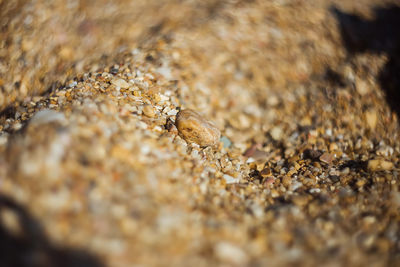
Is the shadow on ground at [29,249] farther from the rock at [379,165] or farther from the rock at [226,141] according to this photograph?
the rock at [379,165]

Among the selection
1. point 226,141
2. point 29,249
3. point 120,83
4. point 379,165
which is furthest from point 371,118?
point 29,249

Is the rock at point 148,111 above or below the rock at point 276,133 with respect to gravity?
above

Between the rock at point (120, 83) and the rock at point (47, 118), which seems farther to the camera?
the rock at point (120, 83)

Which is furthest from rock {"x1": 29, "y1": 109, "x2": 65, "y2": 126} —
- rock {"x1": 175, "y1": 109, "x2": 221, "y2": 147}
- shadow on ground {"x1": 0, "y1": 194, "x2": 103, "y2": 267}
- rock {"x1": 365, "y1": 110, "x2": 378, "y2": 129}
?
rock {"x1": 365, "y1": 110, "x2": 378, "y2": 129}

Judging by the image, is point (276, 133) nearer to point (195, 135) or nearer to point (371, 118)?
point (195, 135)

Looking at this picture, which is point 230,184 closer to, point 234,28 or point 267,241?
point 267,241


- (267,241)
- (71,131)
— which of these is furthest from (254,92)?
(71,131)

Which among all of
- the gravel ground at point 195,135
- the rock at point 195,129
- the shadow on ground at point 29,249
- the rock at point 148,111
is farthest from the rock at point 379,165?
the shadow on ground at point 29,249

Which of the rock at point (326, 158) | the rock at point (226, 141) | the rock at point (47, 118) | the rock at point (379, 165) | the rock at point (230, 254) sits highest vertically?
the rock at point (47, 118)
